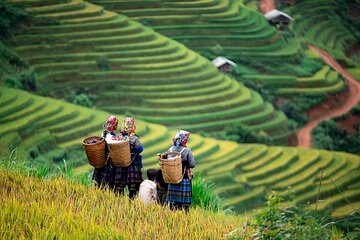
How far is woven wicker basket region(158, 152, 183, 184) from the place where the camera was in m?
6.45

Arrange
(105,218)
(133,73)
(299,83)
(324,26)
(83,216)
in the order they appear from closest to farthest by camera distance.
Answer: (83,216), (105,218), (133,73), (299,83), (324,26)

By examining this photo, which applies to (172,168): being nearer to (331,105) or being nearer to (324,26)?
(331,105)

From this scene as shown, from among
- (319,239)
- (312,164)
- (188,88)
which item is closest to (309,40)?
(188,88)

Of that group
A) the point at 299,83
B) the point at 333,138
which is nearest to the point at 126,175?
the point at 333,138

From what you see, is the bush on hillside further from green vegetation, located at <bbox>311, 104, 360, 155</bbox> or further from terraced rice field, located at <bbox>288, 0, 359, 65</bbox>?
terraced rice field, located at <bbox>288, 0, 359, 65</bbox>

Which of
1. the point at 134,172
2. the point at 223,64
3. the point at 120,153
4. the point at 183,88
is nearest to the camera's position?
the point at 120,153

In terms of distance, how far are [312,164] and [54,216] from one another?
1843 cm

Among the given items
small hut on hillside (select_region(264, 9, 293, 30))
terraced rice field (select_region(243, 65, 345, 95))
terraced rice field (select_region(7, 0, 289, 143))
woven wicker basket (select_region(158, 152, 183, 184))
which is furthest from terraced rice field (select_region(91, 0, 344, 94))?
woven wicker basket (select_region(158, 152, 183, 184))

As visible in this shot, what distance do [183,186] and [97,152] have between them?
3.21ft

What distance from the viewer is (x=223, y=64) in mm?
29281

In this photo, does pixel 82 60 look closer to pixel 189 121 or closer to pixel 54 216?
pixel 189 121

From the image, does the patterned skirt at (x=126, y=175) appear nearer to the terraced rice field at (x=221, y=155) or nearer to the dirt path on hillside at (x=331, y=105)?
the terraced rice field at (x=221, y=155)

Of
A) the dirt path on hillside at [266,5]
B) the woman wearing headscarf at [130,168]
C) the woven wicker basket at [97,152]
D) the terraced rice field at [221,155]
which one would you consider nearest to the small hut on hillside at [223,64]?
the terraced rice field at [221,155]

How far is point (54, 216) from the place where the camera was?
5254 mm
